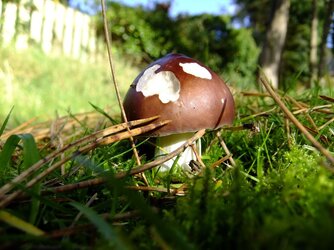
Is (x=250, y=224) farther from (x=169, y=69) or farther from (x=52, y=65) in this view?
(x=52, y=65)

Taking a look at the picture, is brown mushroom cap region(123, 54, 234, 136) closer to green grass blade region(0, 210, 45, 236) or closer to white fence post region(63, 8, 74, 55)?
green grass blade region(0, 210, 45, 236)

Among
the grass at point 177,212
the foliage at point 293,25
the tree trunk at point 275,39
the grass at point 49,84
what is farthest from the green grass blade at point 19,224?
the foliage at point 293,25

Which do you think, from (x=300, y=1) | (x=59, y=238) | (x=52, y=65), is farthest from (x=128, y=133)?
(x=300, y=1)

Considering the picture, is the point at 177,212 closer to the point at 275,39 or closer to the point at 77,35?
the point at 275,39

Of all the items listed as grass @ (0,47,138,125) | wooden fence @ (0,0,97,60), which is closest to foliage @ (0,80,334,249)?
grass @ (0,47,138,125)

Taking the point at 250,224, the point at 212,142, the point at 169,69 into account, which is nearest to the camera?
the point at 250,224
